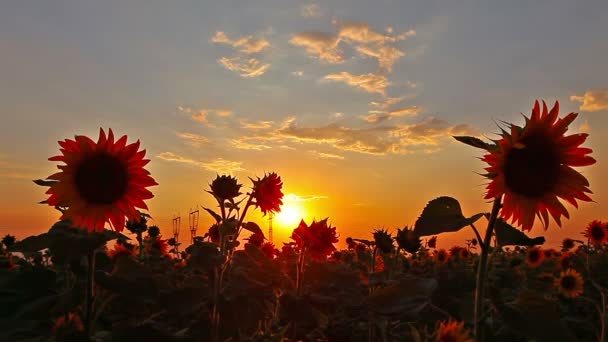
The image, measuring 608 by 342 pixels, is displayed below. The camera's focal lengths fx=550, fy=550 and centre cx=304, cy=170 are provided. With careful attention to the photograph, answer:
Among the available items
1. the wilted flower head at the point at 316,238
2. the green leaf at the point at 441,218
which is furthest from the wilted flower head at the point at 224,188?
the green leaf at the point at 441,218

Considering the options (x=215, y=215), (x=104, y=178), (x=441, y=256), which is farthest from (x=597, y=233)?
(x=104, y=178)

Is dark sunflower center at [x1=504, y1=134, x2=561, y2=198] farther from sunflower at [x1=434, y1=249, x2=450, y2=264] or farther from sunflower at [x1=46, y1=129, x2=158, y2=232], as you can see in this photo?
sunflower at [x1=434, y1=249, x2=450, y2=264]

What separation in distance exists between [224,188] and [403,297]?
2.37 m

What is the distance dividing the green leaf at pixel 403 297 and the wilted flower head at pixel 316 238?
7.97 ft

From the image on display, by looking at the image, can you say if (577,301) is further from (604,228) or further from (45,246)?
(45,246)

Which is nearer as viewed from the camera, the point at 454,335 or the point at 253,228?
the point at 454,335

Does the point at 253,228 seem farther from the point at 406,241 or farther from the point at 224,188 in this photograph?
the point at 406,241

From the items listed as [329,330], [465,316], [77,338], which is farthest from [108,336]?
[329,330]

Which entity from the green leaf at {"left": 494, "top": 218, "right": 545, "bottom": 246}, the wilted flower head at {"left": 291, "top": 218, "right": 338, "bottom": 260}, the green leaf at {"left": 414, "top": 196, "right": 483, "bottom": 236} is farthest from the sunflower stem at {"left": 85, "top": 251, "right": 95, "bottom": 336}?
the wilted flower head at {"left": 291, "top": 218, "right": 338, "bottom": 260}

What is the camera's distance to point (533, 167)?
2.72 metres

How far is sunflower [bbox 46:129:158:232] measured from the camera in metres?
3.33

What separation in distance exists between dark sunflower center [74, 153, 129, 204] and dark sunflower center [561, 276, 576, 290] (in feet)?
25.9

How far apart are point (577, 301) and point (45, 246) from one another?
27.4 feet

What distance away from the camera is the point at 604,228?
1203 cm
